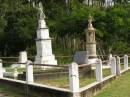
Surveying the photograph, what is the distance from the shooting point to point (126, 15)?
147 feet

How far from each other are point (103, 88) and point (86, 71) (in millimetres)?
2600

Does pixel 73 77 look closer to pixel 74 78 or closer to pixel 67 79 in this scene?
pixel 74 78

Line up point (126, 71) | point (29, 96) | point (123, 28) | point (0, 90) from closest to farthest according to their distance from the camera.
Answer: point (29, 96) < point (0, 90) < point (126, 71) < point (123, 28)

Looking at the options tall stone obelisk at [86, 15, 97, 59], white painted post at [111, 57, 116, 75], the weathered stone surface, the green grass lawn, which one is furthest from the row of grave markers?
tall stone obelisk at [86, 15, 97, 59]

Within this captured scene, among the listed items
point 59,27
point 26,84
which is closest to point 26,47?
point 59,27

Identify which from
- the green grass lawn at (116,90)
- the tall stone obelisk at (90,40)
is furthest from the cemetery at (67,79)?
the tall stone obelisk at (90,40)

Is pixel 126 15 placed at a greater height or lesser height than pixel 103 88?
greater

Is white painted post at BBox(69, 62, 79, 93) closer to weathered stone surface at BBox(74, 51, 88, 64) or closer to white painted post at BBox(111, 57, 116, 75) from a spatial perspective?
white painted post at BBox(111, 57, 116, 75)

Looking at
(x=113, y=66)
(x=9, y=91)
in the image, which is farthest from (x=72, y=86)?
(x=113, y=66)

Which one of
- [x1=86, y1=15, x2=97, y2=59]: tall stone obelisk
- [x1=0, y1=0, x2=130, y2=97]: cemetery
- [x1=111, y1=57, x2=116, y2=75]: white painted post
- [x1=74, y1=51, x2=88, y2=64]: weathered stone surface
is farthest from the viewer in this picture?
[x1=86, y1=15, x2=97, y2=59]: tall stone obelisk

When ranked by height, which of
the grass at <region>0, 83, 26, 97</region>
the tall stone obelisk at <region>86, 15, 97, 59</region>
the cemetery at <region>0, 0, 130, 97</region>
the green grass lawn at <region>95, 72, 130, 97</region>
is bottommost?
the grass at <region>0, 83, 26, 97</region>

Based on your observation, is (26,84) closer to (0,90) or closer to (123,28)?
(0,90)

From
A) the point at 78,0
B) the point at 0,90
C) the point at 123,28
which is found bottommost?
the point at 0,90

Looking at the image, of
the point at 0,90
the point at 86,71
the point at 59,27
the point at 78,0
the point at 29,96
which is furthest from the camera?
the point at 78,0
